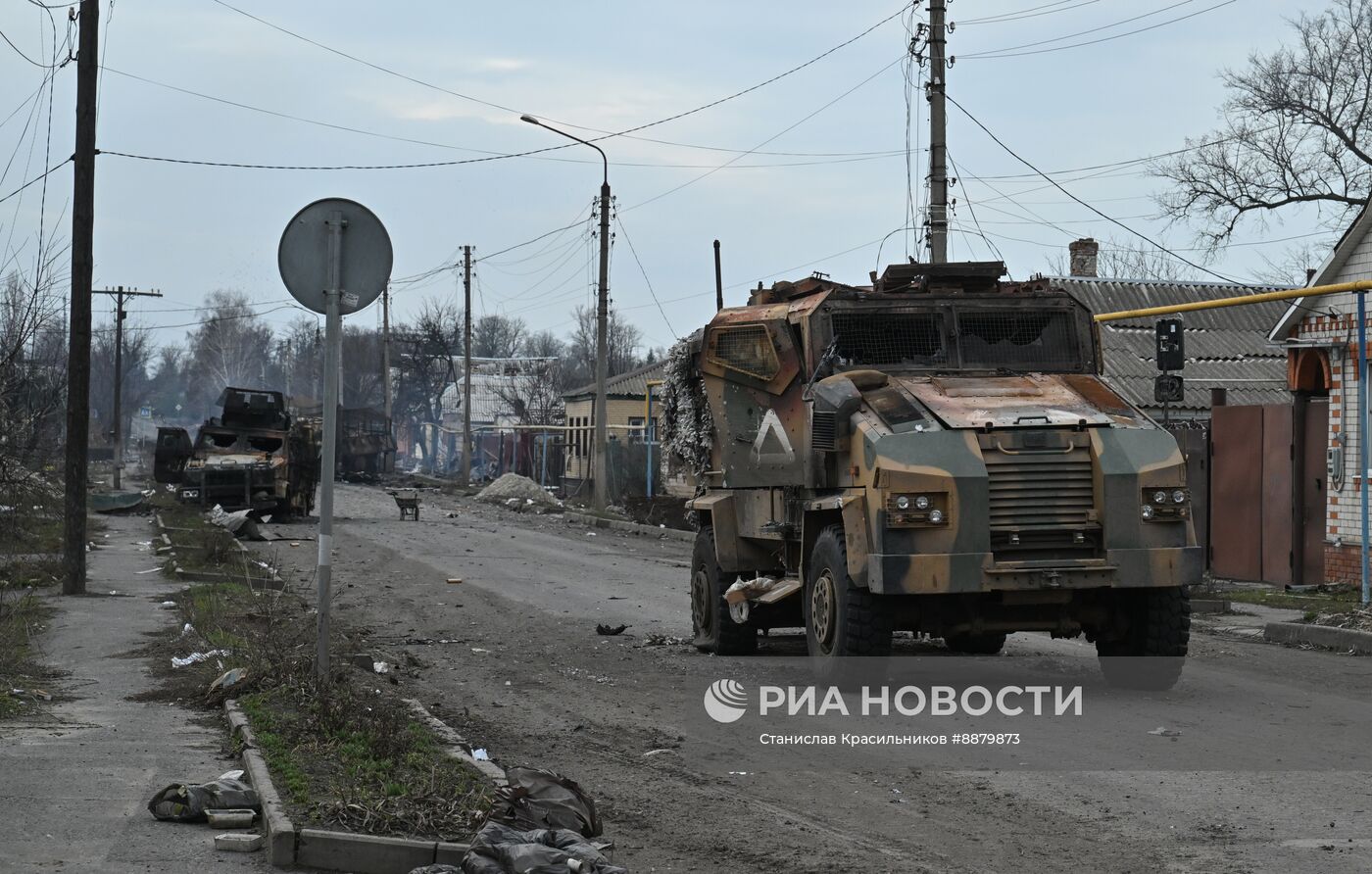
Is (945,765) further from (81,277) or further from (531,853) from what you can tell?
(81,277)

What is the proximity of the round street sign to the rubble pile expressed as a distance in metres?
35.7

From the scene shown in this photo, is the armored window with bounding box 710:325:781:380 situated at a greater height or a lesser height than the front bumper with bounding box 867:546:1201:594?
greater

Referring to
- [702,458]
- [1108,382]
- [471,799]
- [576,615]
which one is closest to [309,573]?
[576,615]

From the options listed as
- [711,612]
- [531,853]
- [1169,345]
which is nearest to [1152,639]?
[711,612]

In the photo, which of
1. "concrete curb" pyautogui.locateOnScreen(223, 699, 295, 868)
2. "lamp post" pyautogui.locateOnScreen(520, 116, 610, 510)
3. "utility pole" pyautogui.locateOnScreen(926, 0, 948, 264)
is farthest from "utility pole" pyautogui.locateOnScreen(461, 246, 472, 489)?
"concrete curb" pyautogui.locateOnScreen(223, 699, 295, 868)

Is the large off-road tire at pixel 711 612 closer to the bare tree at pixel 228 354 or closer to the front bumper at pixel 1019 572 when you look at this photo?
the front bumper at pixel 1019 572

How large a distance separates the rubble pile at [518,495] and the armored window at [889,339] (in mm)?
34696

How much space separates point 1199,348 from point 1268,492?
40.3 feet

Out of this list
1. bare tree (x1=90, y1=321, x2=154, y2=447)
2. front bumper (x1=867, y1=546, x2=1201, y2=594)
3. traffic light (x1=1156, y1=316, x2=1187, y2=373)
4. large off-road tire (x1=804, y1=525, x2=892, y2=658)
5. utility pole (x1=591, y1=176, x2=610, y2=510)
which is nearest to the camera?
front bumper (x1=867, y1=546, x2=1201, y2=594)

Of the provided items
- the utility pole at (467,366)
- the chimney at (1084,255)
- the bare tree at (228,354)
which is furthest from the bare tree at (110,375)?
the chimney at (1084,255)

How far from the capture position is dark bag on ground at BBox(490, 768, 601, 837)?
5883 mm

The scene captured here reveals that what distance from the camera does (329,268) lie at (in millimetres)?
9227

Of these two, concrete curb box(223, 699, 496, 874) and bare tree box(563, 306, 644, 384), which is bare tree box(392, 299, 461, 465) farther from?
concrete curb box(223, 699, 496, 874)

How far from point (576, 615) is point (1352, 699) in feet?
26.2
